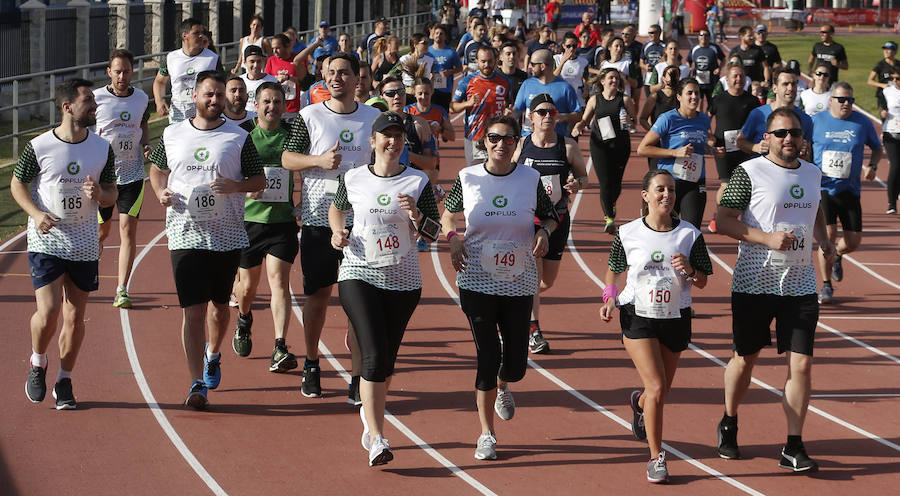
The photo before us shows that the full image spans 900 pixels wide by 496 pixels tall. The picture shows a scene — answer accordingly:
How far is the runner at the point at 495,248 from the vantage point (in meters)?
→ 8.12

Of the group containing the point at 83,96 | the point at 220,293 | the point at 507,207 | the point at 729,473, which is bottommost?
the point at 729,473

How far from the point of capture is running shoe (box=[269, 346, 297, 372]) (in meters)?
10.1

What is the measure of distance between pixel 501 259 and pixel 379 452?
1328mm

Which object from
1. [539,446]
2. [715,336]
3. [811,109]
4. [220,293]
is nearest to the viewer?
[539,446]

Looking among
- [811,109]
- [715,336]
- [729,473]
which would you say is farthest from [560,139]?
[811,109]

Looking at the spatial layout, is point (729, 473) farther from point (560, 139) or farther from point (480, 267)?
point (560, 139)

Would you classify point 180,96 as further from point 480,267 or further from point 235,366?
point 480,267

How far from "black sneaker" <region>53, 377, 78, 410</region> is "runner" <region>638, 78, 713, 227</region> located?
18.4 feet

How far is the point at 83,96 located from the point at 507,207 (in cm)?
285

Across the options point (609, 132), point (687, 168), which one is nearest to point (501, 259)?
point (687, 168)

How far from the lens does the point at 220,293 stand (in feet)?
30.1

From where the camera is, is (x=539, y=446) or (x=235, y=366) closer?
(x=539, y=446)

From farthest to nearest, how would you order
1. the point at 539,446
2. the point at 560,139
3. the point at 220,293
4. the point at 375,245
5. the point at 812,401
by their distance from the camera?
the point at 560,139 → the point at 812,401 → the point at 220,293 → the point at 539,446 → the point at 375,245

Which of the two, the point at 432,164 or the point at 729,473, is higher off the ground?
the point at 432,164
